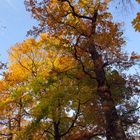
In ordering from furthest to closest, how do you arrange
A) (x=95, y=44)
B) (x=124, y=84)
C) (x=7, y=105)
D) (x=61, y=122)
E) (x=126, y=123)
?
(x=7, y=105), (x=61, y=122), (x=124, y=84), (x=126, y=123), (x=95, y=44)

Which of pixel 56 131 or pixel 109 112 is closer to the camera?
pixel 109 112

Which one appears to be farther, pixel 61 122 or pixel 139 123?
pixel 61 122

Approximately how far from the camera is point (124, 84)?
20156 mm

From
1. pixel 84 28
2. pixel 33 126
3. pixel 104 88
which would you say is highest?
pixel 84 28

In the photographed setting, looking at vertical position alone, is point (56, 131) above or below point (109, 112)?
above

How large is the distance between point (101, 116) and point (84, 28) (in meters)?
4.37

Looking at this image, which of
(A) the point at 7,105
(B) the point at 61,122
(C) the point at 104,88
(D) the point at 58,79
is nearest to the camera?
(C) the point at 104,88

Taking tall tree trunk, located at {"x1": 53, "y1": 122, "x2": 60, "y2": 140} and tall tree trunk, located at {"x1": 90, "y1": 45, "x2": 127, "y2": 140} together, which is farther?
tall tree trunk, located at {"x1": 53, "y1": 122, "x2": 60, "y2": 140}

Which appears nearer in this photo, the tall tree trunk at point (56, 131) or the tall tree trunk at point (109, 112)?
the tall tree trunk at point (109, 112)

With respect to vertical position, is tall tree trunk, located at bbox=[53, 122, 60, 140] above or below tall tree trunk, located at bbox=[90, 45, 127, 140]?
above

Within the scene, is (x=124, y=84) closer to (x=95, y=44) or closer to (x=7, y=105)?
(x=95, y=44)

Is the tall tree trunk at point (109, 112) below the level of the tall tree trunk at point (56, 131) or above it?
below

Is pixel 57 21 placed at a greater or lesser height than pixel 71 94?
greater

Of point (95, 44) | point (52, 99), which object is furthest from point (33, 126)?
point (95, 44)
